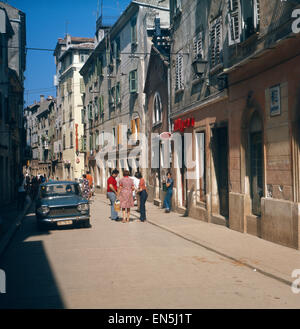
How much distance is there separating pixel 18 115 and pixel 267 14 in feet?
90.7

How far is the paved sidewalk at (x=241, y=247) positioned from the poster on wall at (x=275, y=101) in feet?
10.3

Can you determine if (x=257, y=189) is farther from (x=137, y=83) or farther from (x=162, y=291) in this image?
(x=137, y=83)

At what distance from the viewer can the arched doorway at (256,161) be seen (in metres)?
12.8

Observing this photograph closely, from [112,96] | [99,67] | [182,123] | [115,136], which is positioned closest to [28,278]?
[182,123]

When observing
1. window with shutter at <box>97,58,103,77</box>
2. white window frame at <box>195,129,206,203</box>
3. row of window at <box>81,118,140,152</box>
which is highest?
window with shutter at <box>97,58,103,77</box>

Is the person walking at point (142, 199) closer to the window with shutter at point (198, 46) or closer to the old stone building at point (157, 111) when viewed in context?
the old stone building at point (157, 111)

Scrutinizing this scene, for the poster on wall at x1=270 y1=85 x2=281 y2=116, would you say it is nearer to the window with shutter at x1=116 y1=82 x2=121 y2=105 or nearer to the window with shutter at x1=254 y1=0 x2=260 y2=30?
the window with shutter at x1=254 y1=0 x2=260 y2=30

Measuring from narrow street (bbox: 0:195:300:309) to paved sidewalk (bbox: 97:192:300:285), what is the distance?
22cm

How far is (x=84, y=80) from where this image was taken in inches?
1969

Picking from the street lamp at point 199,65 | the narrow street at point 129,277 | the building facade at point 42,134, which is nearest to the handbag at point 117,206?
the narrow street at point 129,277

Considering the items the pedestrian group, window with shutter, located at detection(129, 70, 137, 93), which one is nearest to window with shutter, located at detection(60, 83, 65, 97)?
window with shutter, located at detection(129, 70, 137, 93)

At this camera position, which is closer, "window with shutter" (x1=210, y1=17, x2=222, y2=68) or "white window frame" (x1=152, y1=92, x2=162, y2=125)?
"window with shutter" (x1=210, y1=17, x2=222, y2=68)

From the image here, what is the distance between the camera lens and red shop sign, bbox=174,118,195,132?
18.2 meters

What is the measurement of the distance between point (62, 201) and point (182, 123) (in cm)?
632
